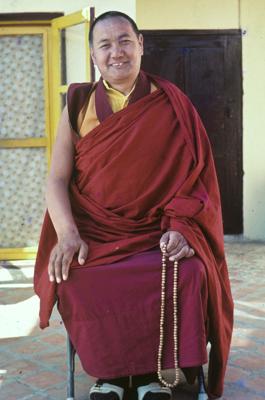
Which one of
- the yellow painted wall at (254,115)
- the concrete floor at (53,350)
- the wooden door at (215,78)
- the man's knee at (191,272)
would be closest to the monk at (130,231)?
the man's knee at (191,272)

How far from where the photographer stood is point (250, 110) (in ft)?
23.0

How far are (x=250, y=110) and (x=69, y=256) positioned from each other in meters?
4.74

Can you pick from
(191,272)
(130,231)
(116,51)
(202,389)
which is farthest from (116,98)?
(202,389)

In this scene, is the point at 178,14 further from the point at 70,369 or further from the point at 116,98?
the point at 70,369

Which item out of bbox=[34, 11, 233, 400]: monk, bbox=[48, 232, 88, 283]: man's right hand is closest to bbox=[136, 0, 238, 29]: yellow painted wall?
bbox=[34, 11, 233, 400]: monk

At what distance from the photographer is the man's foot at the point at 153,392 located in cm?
269

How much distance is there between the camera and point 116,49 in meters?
2.90

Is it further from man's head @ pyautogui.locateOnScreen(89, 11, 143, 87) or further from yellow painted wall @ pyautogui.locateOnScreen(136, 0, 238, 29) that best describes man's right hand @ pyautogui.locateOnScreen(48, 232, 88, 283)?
yellow painted wall @ pyautogui.locateOnScreen(136, 0, 238, 29)

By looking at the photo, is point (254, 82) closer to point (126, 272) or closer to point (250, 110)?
point (250, 110)

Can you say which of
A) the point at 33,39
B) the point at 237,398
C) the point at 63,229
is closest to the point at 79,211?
the point at 63,229

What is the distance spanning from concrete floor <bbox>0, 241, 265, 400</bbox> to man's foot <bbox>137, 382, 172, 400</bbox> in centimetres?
18

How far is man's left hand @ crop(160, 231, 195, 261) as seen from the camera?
2588 mm

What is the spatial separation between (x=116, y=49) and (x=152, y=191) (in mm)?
662

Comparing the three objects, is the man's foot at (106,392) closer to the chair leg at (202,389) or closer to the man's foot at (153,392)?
the man's foot at (153,392)
